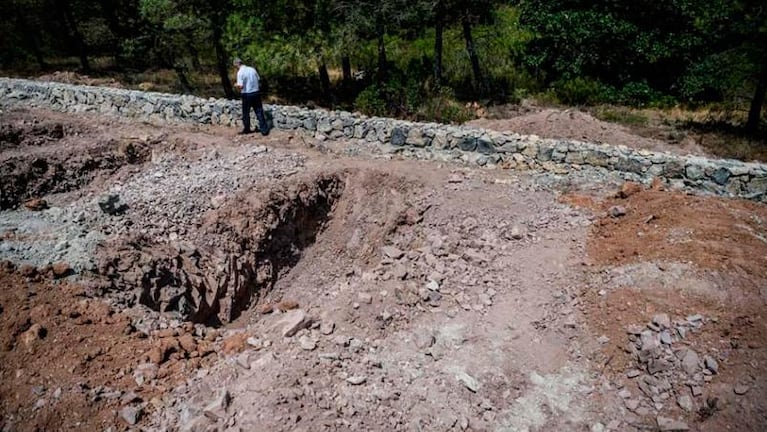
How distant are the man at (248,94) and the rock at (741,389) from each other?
952cm

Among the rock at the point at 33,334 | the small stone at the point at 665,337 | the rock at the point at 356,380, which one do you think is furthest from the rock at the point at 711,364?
the rock at the point at 33,334

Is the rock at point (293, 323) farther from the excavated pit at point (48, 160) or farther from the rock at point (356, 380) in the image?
the excavated pit at point (48, 160)

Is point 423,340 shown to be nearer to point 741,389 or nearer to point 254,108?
point 741,389

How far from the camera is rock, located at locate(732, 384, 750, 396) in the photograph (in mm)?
5102

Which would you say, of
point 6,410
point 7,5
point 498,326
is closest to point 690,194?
point 498,326

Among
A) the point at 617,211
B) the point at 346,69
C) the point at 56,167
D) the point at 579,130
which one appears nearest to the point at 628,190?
the point at 617,211

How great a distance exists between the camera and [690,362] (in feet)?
18.3

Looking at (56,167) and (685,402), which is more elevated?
(56,167)

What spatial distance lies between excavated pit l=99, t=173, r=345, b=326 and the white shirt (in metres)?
2.94

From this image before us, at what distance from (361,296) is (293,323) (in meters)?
1.13

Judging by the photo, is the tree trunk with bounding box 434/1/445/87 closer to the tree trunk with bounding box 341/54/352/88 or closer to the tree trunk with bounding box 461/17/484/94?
the tree trunk with bounding box 461/17/484/94

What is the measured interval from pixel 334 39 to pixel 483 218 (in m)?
7.80

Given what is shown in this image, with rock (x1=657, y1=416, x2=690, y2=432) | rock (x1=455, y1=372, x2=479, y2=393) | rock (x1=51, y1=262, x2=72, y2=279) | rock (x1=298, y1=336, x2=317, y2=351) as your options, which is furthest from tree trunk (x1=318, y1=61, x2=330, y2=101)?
rock (x1=657, y1=416, x2=690, y2=432)

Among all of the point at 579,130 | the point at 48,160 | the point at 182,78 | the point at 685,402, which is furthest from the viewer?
the point at 182,78
